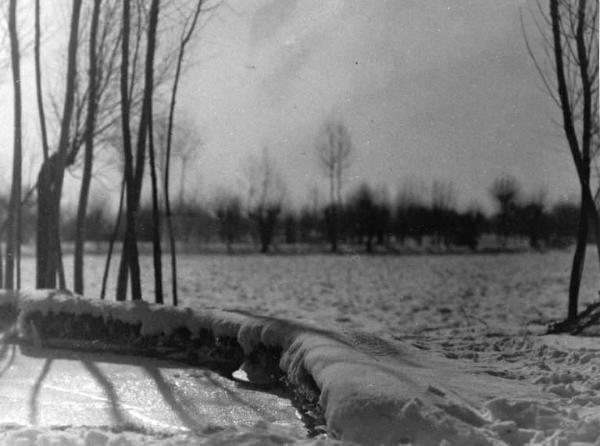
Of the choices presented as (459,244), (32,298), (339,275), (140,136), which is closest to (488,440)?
(32,298)

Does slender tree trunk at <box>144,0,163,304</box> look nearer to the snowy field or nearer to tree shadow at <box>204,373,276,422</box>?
the snowy field

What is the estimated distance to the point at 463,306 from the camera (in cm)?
1419

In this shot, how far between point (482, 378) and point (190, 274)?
16451 millimetres

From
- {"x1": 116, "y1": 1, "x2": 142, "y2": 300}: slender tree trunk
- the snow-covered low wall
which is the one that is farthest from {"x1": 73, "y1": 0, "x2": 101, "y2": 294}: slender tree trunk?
the snow-covered low wall

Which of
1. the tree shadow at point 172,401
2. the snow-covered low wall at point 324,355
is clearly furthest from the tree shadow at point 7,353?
the tree shadow at point 172,401

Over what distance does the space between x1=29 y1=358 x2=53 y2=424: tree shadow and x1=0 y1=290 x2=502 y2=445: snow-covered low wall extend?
3.21ft

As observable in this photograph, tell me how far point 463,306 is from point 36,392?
34.4ft

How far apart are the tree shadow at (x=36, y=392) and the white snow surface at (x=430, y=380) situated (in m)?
1.13

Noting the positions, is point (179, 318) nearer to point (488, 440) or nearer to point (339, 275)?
point (488, 440)

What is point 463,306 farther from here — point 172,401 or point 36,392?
point 36,392

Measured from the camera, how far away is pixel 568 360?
5.61 meters

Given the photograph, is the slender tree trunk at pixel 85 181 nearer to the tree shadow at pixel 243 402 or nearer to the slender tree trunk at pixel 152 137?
the slender tree trunk at pixel 152 137

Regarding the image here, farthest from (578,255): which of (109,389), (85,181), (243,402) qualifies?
(85,181)

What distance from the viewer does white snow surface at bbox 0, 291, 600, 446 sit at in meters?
3.23
